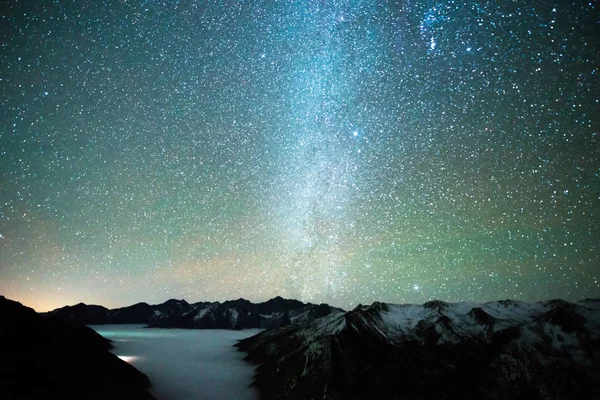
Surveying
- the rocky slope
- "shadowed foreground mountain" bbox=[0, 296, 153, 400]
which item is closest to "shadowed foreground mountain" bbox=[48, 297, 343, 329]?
the rocky slope

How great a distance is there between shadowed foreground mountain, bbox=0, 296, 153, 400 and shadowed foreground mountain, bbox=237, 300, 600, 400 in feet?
42.3

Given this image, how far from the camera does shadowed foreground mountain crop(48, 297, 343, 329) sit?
102312 mm

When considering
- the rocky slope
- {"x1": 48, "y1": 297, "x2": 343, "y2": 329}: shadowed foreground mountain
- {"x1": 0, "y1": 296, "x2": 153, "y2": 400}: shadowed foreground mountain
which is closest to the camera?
{"x1": 0, "y1": 296, "x2": 153, "y2": 400}: shadowed foreground mountain

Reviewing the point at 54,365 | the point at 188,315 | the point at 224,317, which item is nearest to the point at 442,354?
the point at 54,365

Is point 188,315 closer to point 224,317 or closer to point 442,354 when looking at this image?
point 224,317

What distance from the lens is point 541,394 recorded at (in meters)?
25.8

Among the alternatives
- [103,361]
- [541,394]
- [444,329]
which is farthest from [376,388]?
[103,361]

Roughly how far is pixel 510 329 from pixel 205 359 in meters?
39.9

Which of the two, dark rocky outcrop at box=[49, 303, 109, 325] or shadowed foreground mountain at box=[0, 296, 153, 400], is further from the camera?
dark rocky outcrop at box=[49, 303, 109, 325]

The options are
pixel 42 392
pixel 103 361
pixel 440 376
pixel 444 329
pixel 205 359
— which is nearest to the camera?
pixel 42 392

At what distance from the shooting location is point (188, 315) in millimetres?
106312

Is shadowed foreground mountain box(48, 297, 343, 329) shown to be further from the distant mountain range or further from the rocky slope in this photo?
the distant mountain range

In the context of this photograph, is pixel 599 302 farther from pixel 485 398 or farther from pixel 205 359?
pixel 205 359

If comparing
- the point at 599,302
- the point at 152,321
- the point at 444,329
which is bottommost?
the point at 152,321
